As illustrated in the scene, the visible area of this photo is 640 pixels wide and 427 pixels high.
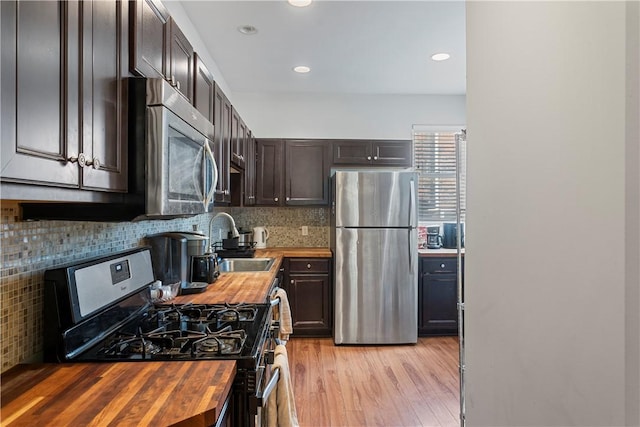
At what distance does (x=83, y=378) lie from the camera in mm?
1040

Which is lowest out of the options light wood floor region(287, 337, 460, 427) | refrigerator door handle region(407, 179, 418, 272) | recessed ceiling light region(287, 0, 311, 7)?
light wood floor region(287, 337, 460, 427)

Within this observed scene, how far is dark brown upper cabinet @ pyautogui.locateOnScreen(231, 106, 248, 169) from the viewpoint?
3.05 metres

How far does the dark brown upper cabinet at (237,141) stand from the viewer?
120 inches

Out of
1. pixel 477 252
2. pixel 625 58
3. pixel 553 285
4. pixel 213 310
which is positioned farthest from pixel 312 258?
pixel 625 58

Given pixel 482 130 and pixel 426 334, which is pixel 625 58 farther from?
pixel 426 334

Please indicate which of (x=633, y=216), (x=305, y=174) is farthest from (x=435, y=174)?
(x=633, y=216)

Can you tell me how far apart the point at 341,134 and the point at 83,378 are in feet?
12.4

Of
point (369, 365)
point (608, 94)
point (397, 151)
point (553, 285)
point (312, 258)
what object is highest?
point (397, 151)

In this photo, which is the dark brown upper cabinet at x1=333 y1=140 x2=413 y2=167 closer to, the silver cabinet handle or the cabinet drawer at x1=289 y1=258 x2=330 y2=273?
the cabinet drawer at x1=289 y1=258 x2=330 y2=273

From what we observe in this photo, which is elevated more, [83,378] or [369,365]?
[83,378]

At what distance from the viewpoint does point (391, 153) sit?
14.3 feet

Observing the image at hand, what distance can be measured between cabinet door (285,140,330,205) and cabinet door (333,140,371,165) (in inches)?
5.4

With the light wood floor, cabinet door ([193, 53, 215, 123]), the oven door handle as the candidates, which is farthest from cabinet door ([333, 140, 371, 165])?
the oven door handle

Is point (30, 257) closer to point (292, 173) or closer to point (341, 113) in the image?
point (292, 173)
